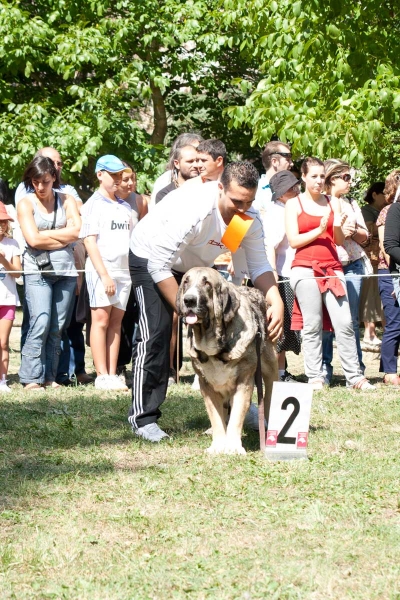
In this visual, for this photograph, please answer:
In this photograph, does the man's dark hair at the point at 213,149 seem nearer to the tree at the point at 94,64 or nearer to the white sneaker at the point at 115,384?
the white sneaker at the point at 115,384

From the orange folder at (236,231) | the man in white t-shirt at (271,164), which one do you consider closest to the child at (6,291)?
the man in white t-shirt at (271,164)

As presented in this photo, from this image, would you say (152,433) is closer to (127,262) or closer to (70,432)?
(70,432)

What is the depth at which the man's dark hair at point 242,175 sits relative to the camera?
626 centimetres

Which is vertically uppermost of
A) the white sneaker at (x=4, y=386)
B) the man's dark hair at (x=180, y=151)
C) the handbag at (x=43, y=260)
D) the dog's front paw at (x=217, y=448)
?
the man's dark hair at (x=180, y=151)

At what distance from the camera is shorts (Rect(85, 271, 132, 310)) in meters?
9.91

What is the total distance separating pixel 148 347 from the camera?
720cm

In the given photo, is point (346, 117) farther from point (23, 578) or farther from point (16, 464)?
point (23, 578)

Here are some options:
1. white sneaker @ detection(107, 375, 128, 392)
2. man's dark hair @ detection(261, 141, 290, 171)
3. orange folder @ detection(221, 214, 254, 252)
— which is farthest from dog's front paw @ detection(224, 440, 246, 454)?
man's dark hair @ detection(261, 141, 290, 171)

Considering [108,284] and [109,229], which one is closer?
[108,284]

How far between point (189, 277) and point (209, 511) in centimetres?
171

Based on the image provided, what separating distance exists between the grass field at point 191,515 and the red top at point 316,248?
93.0 inches

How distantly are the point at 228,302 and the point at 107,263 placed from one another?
148 inches

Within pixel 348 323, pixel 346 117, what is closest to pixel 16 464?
pixel 348 323

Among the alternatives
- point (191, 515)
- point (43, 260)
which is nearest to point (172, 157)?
point (43, 260)
